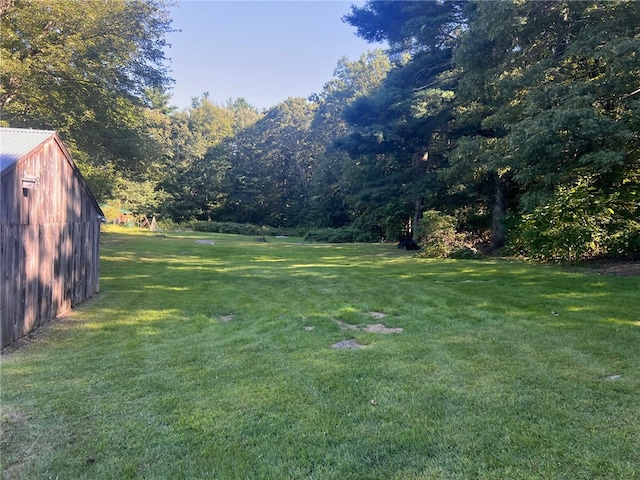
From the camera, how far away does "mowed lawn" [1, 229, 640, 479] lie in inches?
103

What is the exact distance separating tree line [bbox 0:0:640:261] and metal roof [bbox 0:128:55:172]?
6.67 m

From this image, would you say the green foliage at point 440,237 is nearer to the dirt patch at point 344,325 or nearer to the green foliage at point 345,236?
the dirt patch at point 344,325

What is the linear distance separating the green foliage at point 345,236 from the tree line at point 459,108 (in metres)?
2.27

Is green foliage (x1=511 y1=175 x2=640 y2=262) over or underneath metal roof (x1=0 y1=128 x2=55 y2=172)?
underneath

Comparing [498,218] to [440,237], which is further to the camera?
[498,218]

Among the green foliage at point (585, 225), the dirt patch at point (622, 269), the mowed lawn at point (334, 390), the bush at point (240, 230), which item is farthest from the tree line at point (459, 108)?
the bush at point (240, 230)

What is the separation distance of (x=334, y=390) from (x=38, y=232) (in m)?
4.91

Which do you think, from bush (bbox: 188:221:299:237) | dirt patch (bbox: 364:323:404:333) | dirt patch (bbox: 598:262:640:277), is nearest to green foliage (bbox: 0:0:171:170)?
dirt patch (bbox: 364:323:404:333)

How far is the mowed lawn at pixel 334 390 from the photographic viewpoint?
2.62 meters

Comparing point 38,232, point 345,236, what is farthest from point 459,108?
point 345,236

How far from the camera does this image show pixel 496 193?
52.5 feet

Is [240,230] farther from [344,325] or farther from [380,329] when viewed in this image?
[380,329]

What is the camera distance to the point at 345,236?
29.6 m

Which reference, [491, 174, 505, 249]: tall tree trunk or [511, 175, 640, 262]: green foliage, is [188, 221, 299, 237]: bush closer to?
[491, 174, 505, 249]: tall tree trunk
